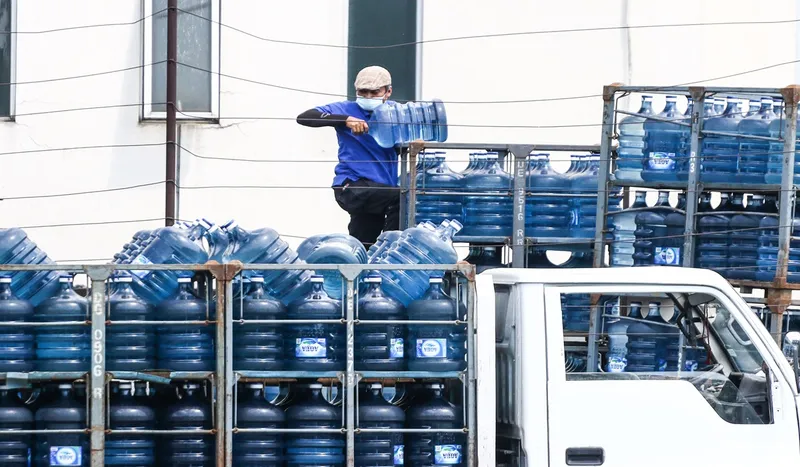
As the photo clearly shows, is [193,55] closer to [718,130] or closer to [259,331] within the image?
[718,130]

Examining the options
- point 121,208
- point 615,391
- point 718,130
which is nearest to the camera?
point 615,391

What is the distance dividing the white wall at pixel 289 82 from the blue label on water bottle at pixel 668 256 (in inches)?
149

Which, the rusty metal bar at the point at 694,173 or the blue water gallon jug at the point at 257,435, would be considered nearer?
the blue water gallon jug at the point at 257,435

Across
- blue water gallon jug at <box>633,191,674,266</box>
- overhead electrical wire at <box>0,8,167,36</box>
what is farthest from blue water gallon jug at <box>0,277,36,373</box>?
overhead electrical wire at <box>0,8,167,36</box>

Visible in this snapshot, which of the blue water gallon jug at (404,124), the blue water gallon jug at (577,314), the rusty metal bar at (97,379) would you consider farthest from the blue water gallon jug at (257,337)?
the blue water gallon jug at (404,124)

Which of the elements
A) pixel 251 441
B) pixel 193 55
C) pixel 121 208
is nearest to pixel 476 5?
pixel 193 55

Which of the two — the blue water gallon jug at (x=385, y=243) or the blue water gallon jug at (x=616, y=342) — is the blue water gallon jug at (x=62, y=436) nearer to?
the blue water gallon jug at (x=385, y=243)

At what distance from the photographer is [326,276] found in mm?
7336

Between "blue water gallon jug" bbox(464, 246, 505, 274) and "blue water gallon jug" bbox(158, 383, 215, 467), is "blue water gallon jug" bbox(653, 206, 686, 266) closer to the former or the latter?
"blue water gallon jug" bbox(464, 246, 505, 274)

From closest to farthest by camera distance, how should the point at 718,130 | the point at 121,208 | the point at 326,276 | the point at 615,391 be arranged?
the point at 615,391, the point at 326,276, the point at 718,130, the point at 121,208

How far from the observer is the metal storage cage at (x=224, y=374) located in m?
6.68

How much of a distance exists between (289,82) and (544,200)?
12.8 ft

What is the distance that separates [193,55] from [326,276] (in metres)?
6.49

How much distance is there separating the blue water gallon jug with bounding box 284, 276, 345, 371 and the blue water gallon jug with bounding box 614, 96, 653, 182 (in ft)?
11.2
